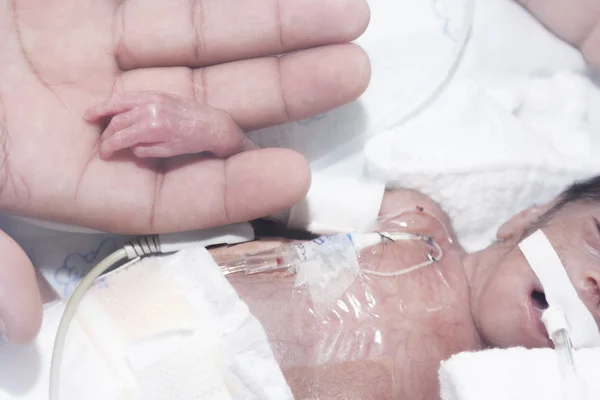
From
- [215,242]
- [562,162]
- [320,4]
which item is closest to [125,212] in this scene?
[215,242]

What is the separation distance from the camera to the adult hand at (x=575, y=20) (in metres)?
1.40

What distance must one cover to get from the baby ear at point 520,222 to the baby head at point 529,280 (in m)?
0.04

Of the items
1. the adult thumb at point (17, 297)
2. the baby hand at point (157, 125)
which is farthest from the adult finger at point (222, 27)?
the adult thumb at point (17, 297)

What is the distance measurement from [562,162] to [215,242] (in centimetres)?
85

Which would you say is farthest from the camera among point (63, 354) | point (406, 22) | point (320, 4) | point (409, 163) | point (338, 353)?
point (406, 22)

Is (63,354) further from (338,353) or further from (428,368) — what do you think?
(428,368)

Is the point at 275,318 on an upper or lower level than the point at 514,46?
lower

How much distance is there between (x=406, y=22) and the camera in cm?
144

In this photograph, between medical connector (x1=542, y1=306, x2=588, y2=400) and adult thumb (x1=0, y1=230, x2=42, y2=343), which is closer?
adult thumb (x1=0, y1=230, x2=42, y2=343)

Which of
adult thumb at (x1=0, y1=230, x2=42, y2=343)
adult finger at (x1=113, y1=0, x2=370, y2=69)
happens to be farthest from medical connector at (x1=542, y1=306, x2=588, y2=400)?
adult thumb at (x1=0, y1=230, x2=42, y2=343)

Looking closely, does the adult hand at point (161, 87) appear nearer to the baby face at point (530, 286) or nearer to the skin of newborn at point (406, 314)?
the skin of newborn at point (406, 314)

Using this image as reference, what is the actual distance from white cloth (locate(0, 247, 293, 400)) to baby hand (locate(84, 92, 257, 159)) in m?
0.24

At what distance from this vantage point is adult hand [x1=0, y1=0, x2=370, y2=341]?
3.38ft

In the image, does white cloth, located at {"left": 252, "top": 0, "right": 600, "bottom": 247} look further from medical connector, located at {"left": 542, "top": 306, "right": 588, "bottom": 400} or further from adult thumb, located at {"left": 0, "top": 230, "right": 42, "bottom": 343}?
adult thumb, located at {"left": 0, "top": 230, "right": 42, "bottom": 343}
